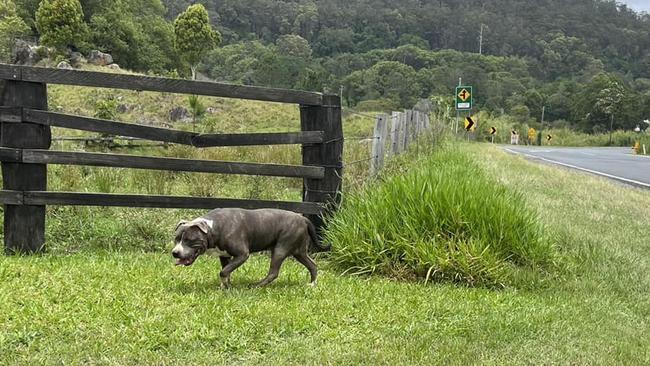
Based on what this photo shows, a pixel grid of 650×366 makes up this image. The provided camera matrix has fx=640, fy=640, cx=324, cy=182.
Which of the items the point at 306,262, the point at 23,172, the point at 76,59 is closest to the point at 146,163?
the point at 23,172

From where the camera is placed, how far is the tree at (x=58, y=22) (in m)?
45.4

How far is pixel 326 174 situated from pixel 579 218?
13.9 feet

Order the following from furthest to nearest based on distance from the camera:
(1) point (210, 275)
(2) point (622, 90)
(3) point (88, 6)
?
(2) point (622, 90) → (3) point (88, 6) → (1) point (210, 275)

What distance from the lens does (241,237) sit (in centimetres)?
462

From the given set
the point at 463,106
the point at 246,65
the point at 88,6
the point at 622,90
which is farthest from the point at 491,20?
the point at 463,106

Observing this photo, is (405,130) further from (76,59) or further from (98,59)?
(98,59)

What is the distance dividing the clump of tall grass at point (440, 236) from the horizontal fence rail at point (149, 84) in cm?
122

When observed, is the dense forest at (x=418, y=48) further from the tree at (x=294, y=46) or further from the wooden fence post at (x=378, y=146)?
the wooden fence post at (x=378, y=146)

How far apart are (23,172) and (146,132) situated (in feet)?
3.69

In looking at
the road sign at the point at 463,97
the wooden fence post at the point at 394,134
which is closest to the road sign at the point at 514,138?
the road sign at the point at 463,97

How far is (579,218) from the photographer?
869 centimetres

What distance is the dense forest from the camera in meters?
69.1

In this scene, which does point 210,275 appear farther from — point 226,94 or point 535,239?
point 535,239

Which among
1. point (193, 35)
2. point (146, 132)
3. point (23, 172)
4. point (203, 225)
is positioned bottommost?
point (203, 225)
